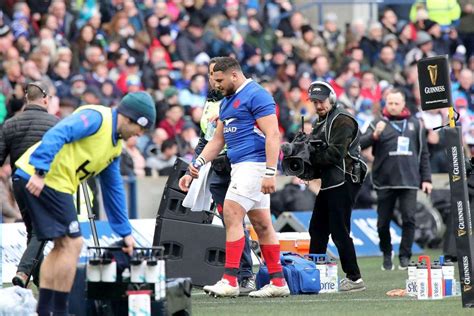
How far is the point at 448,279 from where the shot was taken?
1270 centimetres

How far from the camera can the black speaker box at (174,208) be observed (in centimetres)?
1388

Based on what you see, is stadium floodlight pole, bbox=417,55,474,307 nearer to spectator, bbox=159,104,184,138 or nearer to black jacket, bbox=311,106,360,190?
black jacket, bbox=311,106,360,190

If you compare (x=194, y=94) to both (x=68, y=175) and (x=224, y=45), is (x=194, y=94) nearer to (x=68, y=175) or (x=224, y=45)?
(x=224, y=45)

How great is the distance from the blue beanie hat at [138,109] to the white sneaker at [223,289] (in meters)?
3.16

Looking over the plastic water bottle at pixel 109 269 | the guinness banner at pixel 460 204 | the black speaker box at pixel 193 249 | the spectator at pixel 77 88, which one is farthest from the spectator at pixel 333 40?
the plastic water bottle at pixel 109 269

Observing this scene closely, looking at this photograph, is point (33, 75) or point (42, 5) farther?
point (42, 5)

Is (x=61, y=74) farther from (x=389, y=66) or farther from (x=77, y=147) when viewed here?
(x=77, y=147)

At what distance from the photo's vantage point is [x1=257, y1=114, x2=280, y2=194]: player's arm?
1205 centimetres

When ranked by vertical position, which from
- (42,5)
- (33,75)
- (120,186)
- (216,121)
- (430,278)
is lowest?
(430,278)

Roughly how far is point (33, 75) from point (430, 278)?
989cm

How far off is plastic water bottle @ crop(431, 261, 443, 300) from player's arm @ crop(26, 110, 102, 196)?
409 cm

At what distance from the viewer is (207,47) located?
25.0 m

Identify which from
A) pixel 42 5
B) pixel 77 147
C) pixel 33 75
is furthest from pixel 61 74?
pixel 77 147

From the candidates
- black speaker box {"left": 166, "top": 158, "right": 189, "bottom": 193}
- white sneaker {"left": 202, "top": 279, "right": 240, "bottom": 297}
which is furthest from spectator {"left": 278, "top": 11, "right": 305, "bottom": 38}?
white sneaker {"left": 202, "top": 279, "right": 240, "bottom": 297}
